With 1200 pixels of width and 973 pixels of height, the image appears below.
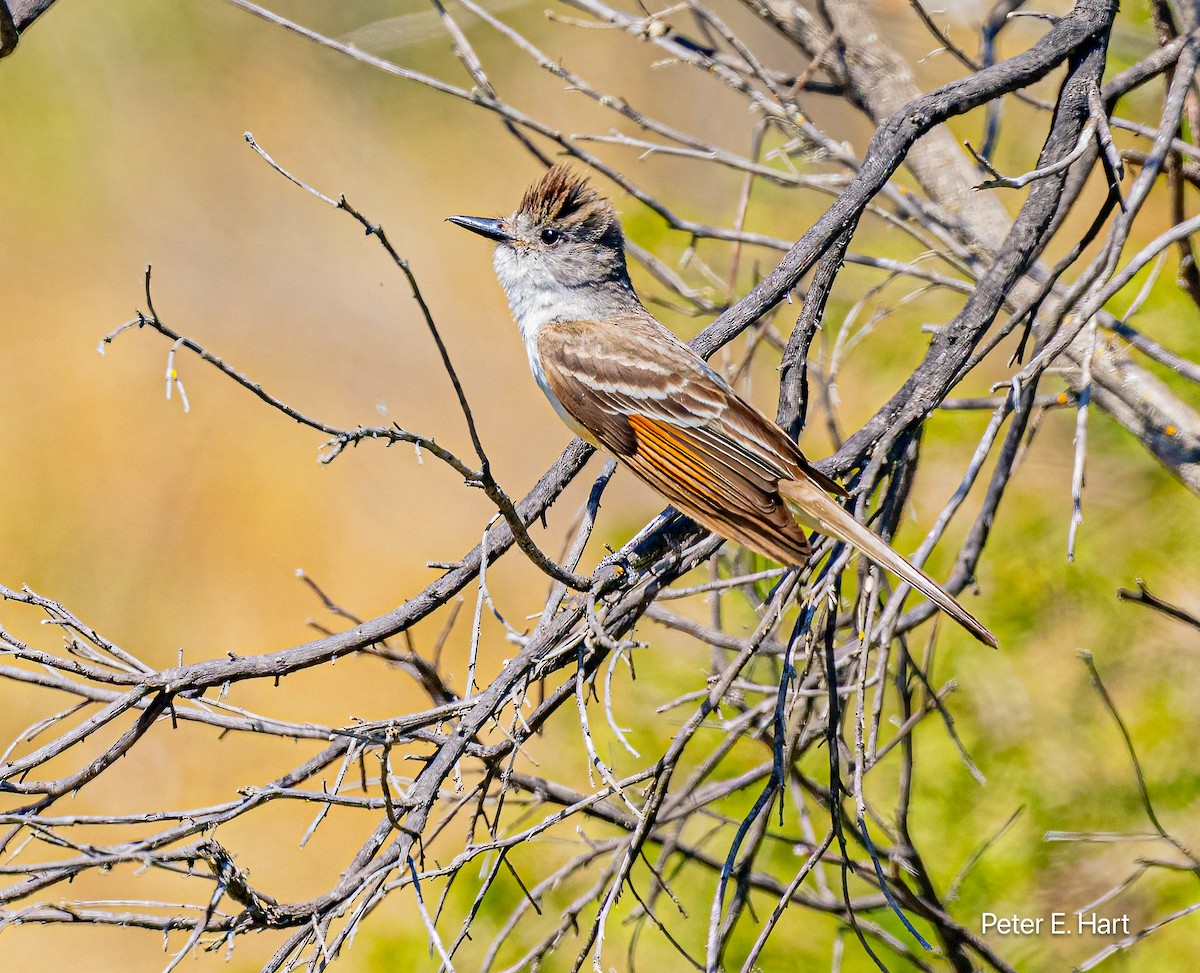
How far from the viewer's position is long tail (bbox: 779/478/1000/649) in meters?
3.16

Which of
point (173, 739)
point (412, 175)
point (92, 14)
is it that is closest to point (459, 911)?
point (173, 739)

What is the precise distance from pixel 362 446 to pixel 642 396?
676 centimetres

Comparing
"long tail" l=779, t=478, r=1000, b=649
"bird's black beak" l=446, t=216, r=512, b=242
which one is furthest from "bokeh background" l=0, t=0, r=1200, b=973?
"bird's black beak" l=446, t=216, r=512, b=242

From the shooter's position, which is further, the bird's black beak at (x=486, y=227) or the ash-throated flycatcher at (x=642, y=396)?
the bird's black beak at (x=486, y=227)

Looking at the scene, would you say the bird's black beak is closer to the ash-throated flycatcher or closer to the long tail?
the ash-throated flycatcher

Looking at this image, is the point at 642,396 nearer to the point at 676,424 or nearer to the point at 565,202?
the point at 676,424

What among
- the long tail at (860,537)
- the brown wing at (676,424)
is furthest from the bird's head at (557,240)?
the long tail at (860,537)

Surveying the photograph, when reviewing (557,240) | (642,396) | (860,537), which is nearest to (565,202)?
(557,240)

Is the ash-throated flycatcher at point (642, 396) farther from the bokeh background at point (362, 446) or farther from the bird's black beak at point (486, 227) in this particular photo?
the bokeh background at point (362, 446)

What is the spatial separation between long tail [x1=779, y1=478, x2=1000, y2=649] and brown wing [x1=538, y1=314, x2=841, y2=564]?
0.20ft

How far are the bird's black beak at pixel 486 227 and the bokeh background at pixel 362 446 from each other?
2299 millimetres

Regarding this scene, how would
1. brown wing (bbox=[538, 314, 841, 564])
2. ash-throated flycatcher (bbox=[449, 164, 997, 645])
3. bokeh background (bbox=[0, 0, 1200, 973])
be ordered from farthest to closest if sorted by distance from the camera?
bokeh background (bbox=[0, 0, 1200, 973]) → brown wing (bbox=[538, 314, 841, 564]) → ash-throated flycatcher (bbox=[449, 164, 997, 645])

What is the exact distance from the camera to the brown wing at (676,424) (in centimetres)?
354

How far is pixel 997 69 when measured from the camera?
3330mm
